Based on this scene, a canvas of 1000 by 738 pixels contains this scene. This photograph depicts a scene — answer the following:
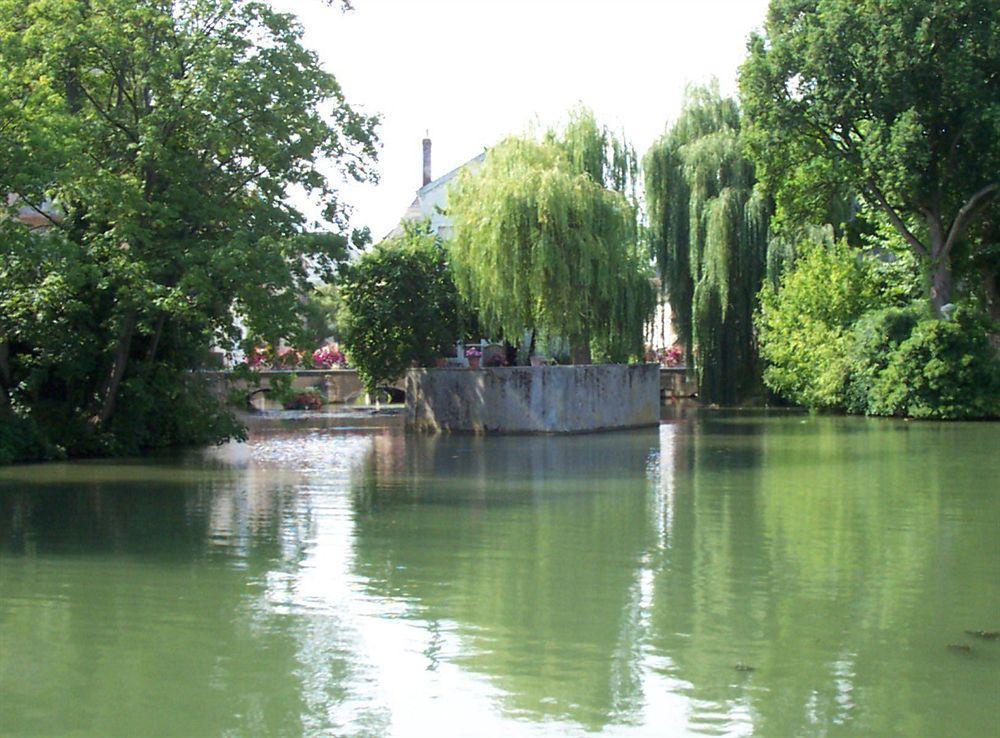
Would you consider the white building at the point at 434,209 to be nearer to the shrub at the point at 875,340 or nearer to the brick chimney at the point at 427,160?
the brick chimney at the point at 427,160

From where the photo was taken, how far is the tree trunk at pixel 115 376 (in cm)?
2773

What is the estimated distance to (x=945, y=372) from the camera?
3919 centimetres

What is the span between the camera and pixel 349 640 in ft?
30.8

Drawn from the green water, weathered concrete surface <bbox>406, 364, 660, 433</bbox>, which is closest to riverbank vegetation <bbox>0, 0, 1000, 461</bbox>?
weathered concrete surface <bbox>406, 364, 660, 433</bbox>

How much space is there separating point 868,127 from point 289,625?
106 ft

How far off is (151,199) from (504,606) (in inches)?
741

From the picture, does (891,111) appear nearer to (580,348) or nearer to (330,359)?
(580,348)

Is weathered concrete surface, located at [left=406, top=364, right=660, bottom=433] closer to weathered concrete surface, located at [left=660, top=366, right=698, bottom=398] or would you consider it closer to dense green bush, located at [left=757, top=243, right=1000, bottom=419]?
dense green bush, located at [left=757, top=243, right=1000, bottom=419]

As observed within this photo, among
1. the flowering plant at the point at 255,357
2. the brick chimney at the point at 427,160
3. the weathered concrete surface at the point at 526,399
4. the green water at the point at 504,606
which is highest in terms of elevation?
the brick chimney at the point at 427,160

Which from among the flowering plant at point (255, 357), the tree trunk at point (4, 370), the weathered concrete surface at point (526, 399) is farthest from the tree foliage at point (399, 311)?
the tree trunk at point (4, 370)

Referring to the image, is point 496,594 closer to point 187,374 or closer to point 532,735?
point 532,735

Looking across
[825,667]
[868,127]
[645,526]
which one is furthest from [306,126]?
[825,667]

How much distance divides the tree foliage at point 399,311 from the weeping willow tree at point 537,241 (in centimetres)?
293

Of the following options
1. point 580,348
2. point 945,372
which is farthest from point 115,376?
point 945,372
